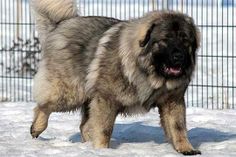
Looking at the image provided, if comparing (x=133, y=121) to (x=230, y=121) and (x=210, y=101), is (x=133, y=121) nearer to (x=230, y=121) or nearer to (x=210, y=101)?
(x=230, y=121)

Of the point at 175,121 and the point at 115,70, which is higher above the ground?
the point at 115,70

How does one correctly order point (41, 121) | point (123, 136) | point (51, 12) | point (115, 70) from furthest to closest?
point (123, 136), point (51, 12), point (41, 121), point (115, 70)

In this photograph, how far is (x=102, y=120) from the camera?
6.09 meters

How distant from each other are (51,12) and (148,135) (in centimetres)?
189

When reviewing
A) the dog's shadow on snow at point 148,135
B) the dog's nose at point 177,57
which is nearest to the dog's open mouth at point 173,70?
the dog's nose at point 177,57

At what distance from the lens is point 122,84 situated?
5.98m

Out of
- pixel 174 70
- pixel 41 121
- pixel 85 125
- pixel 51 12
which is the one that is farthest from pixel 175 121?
pixel 51 12

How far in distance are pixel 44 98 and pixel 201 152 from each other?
1911 mm

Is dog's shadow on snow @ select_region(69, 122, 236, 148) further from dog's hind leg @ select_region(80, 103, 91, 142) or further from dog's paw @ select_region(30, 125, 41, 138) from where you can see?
dog's paw @ select_region(30, 125, 41, 138)

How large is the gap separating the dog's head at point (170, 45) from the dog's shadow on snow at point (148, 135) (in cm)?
108

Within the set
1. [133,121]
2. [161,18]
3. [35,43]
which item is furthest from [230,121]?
[35,43]

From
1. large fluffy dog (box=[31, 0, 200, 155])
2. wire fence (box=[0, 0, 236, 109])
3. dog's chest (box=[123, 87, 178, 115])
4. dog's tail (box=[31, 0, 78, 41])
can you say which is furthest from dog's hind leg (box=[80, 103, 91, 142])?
wire fence (box=[0, 0, 236, 109])

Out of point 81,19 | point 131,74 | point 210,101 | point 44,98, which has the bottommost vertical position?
point 210,101

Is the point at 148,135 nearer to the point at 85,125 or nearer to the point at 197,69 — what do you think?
the point at 85,125
